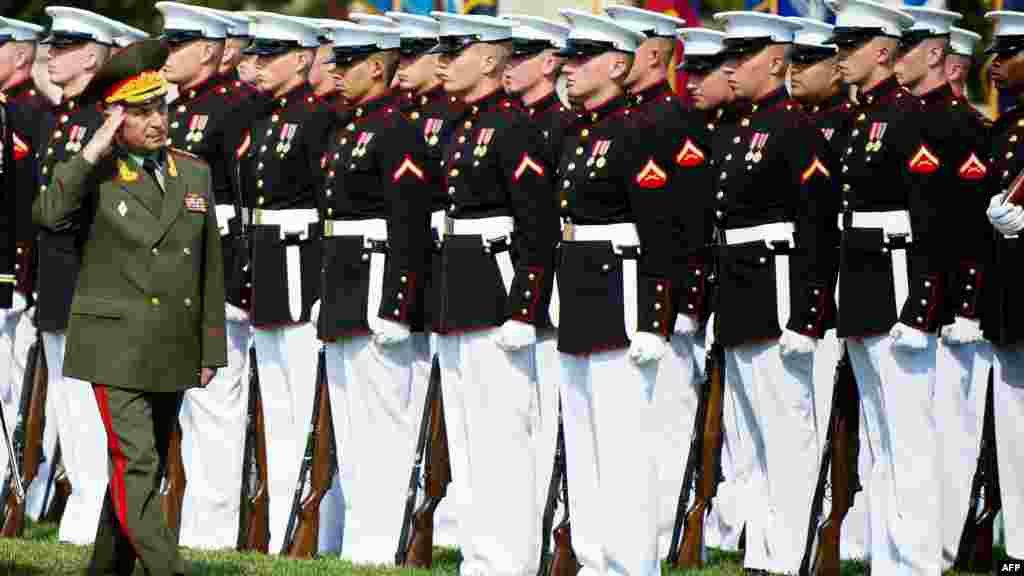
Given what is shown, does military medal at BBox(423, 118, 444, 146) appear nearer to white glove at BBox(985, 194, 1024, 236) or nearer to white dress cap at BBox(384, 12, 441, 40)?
white dress cap at BBox(384, 12, 441, 40)

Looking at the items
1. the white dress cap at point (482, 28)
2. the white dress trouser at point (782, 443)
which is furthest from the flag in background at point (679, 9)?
the white dress trouser at point (782, 443)

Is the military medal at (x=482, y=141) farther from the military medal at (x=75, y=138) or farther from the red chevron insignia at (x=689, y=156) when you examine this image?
the military medal at (x=75, y=138)

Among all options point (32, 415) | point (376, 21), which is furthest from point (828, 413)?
point (32, 415)

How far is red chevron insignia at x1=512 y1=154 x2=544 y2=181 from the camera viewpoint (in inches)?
408

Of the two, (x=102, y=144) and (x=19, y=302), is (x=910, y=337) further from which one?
(x=19, y=302)

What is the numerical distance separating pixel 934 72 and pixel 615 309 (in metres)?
1.77

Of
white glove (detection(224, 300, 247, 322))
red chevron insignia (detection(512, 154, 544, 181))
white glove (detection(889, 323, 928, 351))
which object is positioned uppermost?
red chevron insignia (detection(512, 154, 544, 181))

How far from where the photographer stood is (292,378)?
1186cm

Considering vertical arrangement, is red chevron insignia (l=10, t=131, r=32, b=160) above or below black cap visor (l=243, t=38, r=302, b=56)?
below

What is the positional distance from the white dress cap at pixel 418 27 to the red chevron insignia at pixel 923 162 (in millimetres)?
2591

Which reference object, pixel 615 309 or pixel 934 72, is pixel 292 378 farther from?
pixel 934 72

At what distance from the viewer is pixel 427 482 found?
36.8 feet

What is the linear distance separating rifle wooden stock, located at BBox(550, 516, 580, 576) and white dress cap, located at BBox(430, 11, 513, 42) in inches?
87.8

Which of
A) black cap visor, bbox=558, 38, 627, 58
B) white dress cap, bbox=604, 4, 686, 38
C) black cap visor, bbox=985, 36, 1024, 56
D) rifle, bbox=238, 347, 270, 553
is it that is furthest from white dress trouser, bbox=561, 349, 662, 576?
rifle, bbox=238, 347, 270, 553
